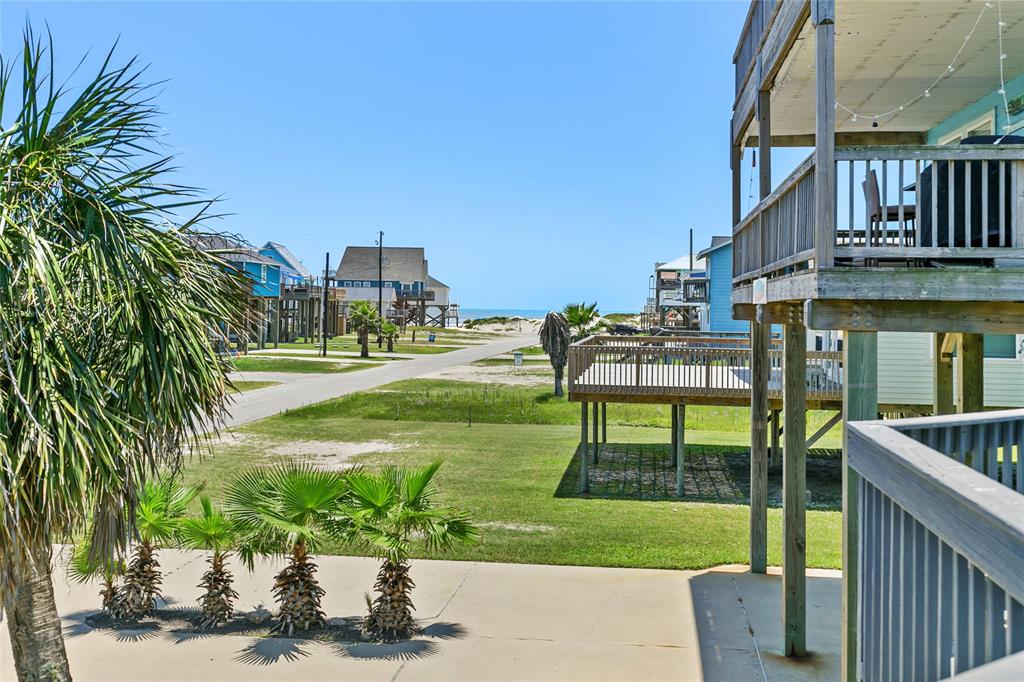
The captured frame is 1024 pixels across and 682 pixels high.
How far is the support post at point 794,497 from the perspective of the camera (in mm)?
7082

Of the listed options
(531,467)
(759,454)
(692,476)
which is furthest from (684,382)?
(759,454)

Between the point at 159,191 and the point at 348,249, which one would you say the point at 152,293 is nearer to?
the point at 159,191

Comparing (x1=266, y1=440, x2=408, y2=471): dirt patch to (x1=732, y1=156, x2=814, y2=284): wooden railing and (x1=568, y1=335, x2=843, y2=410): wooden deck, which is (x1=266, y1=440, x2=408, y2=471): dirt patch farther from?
(x1=732, y1=156, x2=814, y2=284): wooden railing

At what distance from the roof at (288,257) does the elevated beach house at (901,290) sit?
220 feet

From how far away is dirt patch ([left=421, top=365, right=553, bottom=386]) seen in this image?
34.8 m

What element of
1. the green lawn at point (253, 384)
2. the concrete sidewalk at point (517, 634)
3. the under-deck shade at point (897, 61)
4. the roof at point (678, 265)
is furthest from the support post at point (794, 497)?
the roof at point (678, 265)

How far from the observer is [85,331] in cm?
546

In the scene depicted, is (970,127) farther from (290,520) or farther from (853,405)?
(290,520)

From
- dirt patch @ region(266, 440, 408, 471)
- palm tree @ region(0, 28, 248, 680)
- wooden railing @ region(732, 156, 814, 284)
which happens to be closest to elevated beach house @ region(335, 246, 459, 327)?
dirt patch @ region(266, 440, 408, 471)

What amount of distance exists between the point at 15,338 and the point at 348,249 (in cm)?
10193

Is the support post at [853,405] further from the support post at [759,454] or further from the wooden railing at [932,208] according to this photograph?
the support post at [759,454]

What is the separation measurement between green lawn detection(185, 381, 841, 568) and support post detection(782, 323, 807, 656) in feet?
9.07

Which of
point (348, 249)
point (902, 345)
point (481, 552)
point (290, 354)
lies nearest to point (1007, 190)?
point (481, 552)

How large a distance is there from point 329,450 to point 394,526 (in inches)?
467
